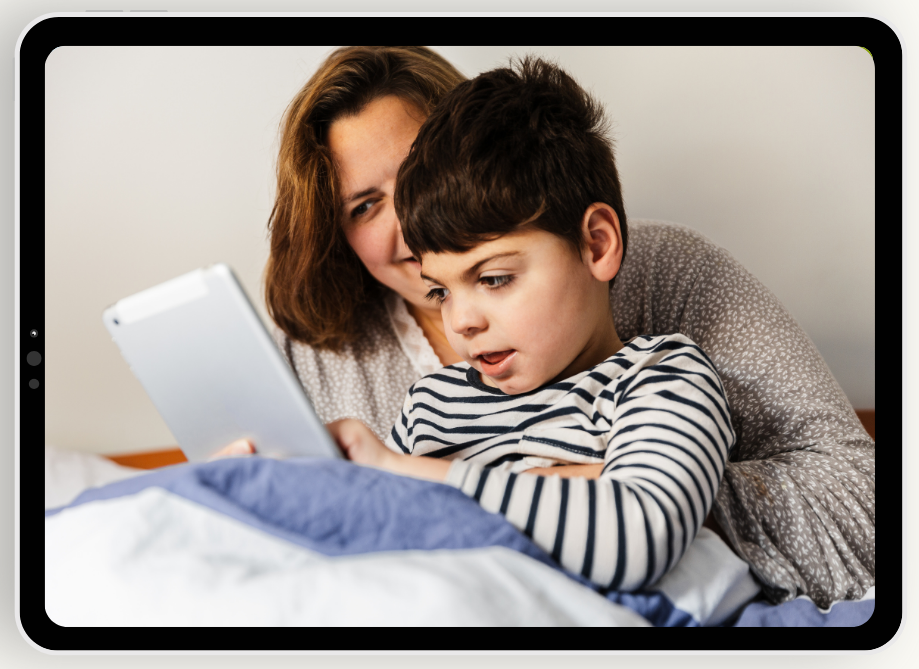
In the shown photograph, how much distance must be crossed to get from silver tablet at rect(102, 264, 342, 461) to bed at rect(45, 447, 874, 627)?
57mm

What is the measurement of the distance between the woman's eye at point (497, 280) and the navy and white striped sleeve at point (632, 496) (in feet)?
0.62

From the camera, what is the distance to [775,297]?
2.82 ft

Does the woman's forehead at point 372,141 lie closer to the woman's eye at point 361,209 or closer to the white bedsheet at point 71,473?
the woman's eye at point 361,209

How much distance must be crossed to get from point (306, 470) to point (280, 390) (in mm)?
76

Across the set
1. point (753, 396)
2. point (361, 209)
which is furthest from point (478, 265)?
point (753, 396)

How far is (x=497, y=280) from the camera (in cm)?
75

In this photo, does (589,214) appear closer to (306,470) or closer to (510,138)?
(510,138)

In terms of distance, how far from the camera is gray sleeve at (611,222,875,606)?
0.73m

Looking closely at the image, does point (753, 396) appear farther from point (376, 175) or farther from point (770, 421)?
point (376, 175)

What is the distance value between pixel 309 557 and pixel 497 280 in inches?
13.3

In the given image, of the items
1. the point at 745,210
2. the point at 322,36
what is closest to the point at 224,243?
the point at 322,36

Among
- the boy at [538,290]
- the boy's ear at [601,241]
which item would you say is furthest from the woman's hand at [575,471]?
the boy's ear at [601,241]
